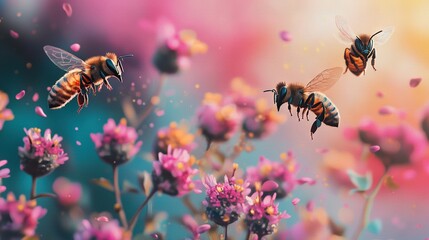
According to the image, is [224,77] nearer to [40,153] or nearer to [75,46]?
[75,46]

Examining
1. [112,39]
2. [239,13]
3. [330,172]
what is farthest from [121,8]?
[330,172]

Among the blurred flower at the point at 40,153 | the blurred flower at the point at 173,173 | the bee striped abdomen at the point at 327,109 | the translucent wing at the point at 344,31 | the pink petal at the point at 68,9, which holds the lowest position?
the blurred flower at the point at 40,153

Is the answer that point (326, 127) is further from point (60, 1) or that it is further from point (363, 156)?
point (60, 1)

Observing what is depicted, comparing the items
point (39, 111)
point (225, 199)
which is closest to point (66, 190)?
point (39, 111)

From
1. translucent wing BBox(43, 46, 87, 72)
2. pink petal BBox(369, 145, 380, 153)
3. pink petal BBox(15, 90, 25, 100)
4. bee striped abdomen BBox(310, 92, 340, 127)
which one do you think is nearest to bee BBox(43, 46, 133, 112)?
translucent wing BBox(43, 46, 87, 72)

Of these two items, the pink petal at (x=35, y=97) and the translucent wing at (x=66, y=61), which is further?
the pink petal at (x=35, y=97)

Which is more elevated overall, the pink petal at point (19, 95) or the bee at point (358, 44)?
the bee at point (358, 44)

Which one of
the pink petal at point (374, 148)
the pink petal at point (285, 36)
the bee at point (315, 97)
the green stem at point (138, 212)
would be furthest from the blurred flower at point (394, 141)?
the green stem at point (138, 212)

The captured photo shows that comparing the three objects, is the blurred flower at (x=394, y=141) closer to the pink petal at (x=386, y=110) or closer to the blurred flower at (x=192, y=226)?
the pink petal at (x=386, y=110)
